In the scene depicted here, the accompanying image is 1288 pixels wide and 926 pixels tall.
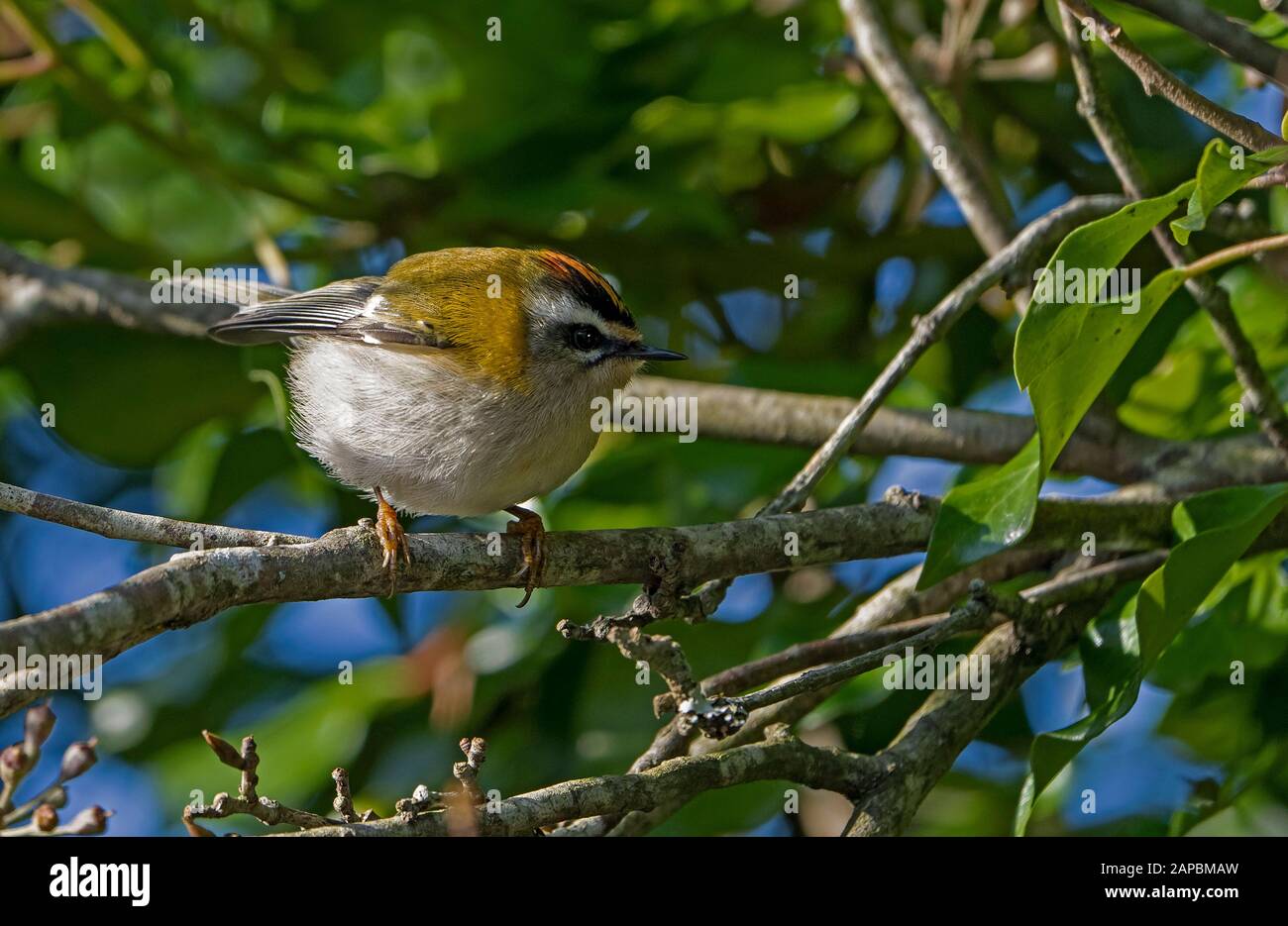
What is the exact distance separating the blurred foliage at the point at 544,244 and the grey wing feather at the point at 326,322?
0.48 feet

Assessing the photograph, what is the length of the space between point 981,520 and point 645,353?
1252mm

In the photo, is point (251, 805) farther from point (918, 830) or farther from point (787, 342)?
point (787, 342)

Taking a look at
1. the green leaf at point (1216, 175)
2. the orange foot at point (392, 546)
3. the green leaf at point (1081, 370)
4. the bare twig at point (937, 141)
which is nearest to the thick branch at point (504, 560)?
the orange foot at point (392, 546)

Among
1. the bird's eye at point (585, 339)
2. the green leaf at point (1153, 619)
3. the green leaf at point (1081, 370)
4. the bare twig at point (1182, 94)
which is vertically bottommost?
the green leaf at point (1153, 619)

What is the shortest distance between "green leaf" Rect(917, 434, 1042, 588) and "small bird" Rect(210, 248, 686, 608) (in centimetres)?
95

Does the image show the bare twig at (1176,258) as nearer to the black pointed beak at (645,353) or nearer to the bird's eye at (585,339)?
the black pointed beak at (645,353)

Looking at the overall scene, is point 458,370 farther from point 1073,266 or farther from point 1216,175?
point 1216,175

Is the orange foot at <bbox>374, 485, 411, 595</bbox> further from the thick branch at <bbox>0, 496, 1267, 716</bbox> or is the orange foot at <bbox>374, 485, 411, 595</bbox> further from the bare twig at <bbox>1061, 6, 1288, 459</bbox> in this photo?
the bare twig at <bbox>1061, 6, 1288, 459</bbox>

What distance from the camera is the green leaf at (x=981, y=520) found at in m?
2.36

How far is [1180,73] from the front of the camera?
12.0 feet

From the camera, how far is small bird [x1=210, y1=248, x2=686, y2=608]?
10.3 feet

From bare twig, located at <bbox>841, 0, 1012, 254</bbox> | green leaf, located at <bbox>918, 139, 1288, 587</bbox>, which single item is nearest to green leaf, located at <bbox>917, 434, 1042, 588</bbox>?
green leaf, located at <bbox>918, 139, 1288, 587</bbox>

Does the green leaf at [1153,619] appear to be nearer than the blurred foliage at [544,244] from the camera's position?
Yes
